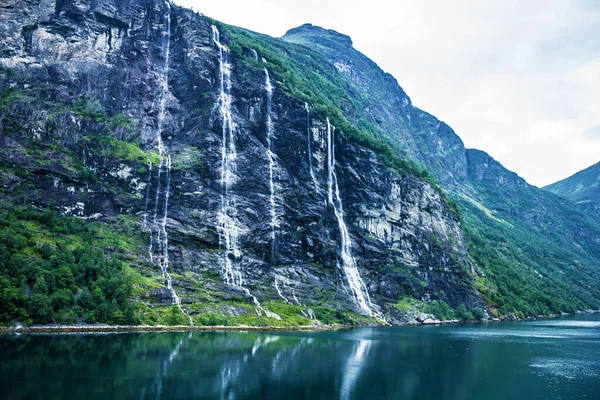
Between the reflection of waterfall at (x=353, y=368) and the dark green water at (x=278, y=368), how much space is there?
0.10 meters

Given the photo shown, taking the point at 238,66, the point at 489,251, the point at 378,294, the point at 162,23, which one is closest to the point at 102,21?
the point at 162,23

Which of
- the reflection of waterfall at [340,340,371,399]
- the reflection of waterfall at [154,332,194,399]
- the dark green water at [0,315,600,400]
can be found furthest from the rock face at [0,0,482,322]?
the reflection of waterfall at [340,340,371,399]

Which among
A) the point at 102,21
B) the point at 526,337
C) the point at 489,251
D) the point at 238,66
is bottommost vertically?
the point at 526,337

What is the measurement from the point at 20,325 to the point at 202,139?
6108cm

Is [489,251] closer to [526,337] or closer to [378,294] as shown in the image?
[378,294]

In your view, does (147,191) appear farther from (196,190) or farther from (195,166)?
(195,166)

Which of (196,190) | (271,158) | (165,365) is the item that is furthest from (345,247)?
(165,365)

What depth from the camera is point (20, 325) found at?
5984 centimetres

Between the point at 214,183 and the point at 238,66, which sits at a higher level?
the point at 238,66

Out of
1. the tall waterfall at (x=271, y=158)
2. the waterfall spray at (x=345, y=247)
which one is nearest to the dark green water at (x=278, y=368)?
the waterfall spray at (x=345, y=247)

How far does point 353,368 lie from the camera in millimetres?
48812

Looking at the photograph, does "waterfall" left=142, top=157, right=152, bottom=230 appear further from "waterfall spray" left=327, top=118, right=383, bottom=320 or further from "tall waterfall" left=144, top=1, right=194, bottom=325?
"waterfall spray" left=327, top=118, right=383, bottom=320

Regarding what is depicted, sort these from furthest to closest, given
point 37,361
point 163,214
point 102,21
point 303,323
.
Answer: point 102,21 < point 163,214 < point 303,323 < point 37,361

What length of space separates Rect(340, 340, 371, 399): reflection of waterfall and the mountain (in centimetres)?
2680
